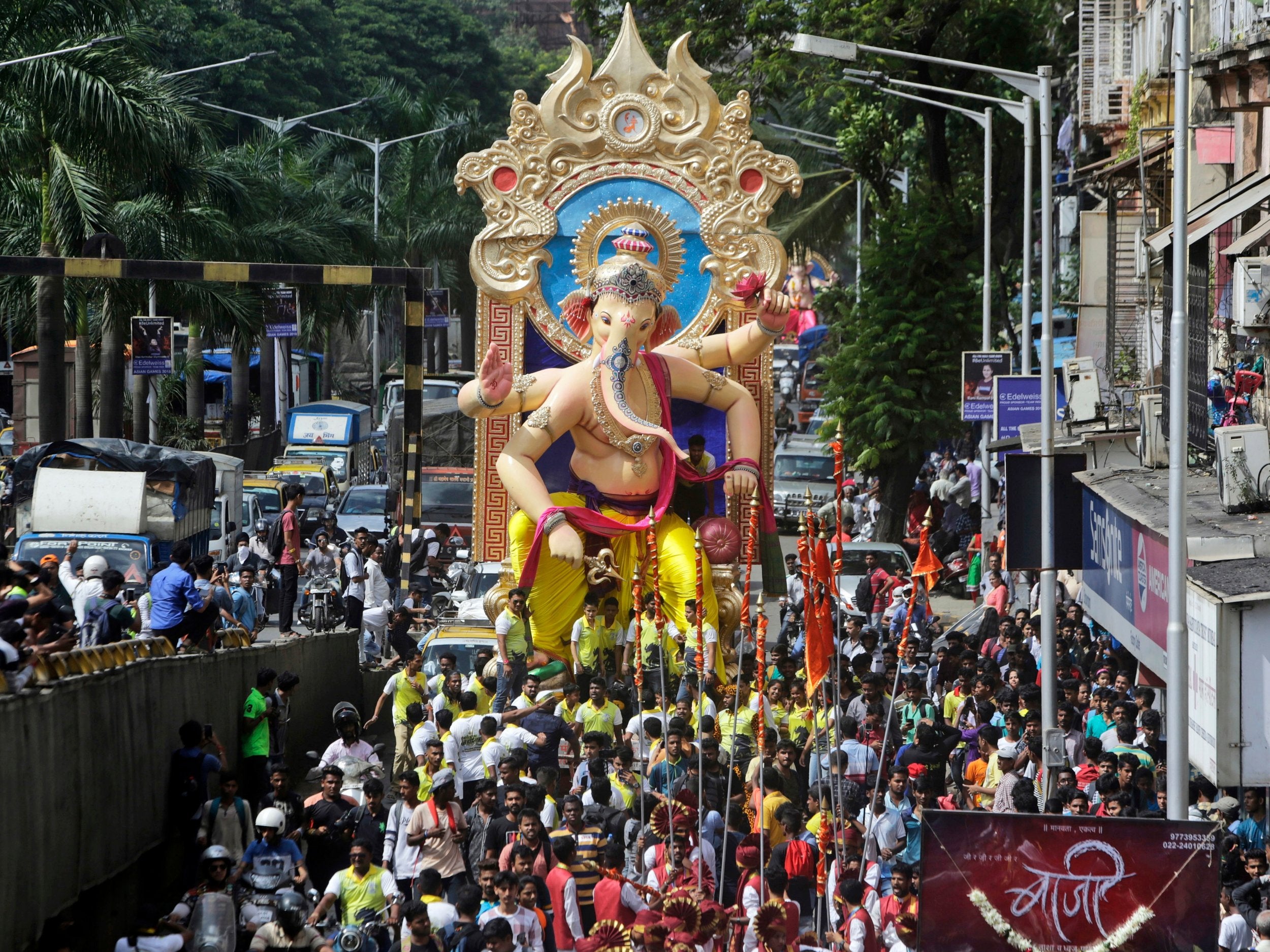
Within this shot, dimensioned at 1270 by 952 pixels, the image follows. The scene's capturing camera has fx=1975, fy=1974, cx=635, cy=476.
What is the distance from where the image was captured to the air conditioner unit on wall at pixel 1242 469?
625 inches

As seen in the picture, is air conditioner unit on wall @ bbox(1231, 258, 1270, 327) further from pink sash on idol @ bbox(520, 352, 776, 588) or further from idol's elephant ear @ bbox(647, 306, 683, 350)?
idol's elephant ear @ bbox(647, 306, 683, 350)

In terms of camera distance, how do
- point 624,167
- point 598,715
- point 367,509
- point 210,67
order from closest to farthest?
point 598,715 → point 624,167 → point 210,67 → point 367,509

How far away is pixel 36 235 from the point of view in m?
30.2

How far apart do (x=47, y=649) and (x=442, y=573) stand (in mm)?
16687

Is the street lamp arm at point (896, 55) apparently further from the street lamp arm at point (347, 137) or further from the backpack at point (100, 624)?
the street lamp arm at point (347, 137)

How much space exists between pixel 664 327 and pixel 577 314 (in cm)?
82

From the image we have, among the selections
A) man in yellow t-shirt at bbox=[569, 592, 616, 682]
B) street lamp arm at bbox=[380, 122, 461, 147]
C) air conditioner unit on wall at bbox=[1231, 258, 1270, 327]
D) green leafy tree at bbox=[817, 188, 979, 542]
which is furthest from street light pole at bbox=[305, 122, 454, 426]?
air conditioner unit on wall at bbox=[1231, 258, 1270, 327]

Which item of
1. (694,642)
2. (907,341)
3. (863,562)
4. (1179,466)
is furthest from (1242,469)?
(907,341)

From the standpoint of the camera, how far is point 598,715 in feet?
46.7

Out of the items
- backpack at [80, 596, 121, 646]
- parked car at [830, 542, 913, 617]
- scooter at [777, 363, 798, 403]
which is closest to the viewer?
backpack at [80, 596, 121, 646]

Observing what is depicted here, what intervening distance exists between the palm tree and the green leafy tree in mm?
10860

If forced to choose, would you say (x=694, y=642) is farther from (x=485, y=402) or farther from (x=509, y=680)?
(x=485, y=402)

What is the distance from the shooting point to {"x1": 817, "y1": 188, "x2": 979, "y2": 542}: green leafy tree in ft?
102

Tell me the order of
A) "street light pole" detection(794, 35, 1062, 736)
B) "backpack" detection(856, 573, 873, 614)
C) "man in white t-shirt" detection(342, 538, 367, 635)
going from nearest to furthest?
"street light pole" detection(794, 35, 1062, 736) < "man in white t-shirt" detection(342, 538, 367, 635) < "backpack" detection(856, 573, 873, 614)
